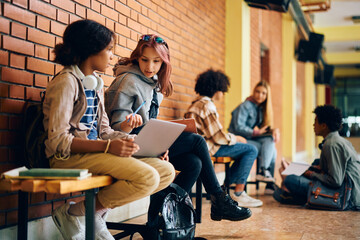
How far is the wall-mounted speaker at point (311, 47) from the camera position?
31.9ft

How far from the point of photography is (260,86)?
455 centimetres

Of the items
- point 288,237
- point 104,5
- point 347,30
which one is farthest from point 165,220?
point 347,30

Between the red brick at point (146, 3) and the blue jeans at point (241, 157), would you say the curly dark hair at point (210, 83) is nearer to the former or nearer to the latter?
the blue jeans at point (241, 157)

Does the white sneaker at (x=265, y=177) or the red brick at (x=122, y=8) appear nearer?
the red brick at (x=122, y=8)

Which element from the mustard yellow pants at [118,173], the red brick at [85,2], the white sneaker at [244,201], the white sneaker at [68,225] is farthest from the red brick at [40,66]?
the white sneaker at [244,201]

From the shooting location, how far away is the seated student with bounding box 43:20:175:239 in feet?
5.71

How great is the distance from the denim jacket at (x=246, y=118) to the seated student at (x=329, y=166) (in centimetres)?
75

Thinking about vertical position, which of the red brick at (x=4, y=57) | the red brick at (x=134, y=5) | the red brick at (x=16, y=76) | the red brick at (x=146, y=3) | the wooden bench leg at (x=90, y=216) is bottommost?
the wooden bench leg at (x=90, y=216)

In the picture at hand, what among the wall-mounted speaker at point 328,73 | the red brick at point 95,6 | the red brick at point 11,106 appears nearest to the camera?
the red brick at point 11,106

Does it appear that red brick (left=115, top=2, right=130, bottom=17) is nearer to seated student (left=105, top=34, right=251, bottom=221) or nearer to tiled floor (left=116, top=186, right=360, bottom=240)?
seated student (left=105, top=34, right=251, bottom=221)

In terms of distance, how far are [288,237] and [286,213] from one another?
887 mm

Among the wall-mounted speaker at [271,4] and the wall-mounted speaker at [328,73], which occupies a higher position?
the wall-mounted speaker at [328,73]

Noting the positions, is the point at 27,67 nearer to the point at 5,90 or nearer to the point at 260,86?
the point at 5,90

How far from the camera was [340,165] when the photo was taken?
11.6ft
